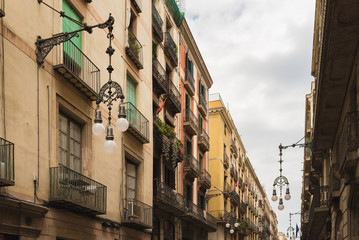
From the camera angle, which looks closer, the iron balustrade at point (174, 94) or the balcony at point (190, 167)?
the iron balustrade at point (174, 94)

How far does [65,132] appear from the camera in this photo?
1396 cm

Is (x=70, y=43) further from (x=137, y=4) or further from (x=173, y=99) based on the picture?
(x=173, y=99)

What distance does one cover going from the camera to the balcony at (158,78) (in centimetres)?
2472

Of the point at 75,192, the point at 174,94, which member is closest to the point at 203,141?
the point at 174,94

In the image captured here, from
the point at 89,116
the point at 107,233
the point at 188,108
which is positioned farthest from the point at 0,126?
the point at 188,108

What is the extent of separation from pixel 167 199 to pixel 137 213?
6468 millimetres

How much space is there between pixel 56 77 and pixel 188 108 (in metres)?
20.9

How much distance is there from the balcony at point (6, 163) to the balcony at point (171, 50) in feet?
59.1

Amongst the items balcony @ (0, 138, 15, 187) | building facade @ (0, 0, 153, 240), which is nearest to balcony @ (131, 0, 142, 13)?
building facade @ (0, 0, 153, 240)

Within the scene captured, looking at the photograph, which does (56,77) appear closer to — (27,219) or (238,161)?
(27,219)

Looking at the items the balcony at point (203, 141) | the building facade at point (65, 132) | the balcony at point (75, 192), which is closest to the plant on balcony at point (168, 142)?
the building facade at point (65, 132)

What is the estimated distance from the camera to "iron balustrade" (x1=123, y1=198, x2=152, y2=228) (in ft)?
58.5

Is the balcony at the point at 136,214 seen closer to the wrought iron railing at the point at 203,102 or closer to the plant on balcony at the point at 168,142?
the plant on balcony at the point at 168,142

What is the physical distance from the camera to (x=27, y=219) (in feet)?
36.8
